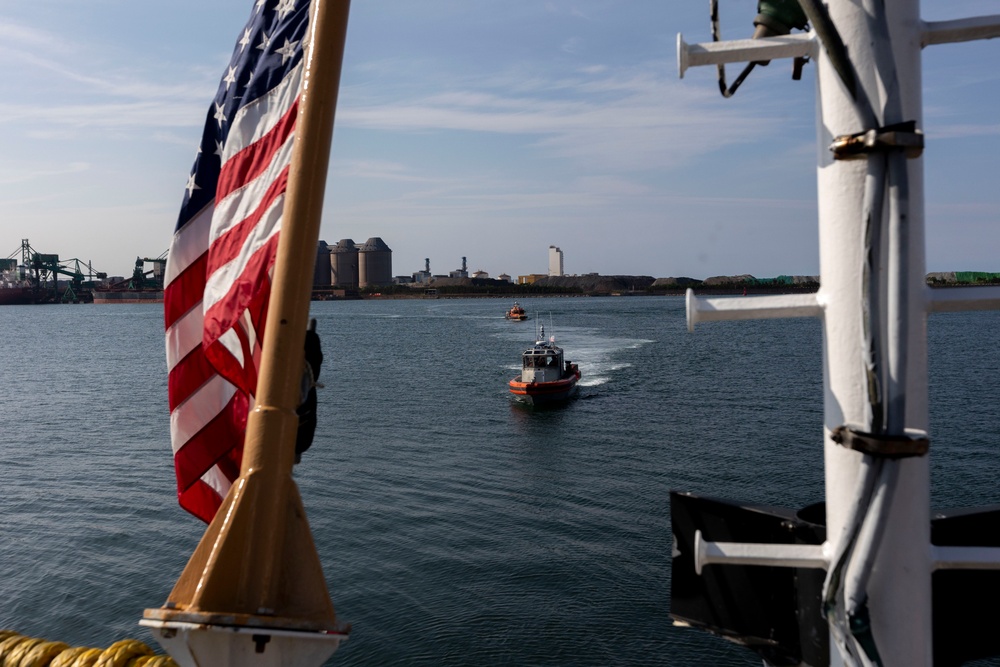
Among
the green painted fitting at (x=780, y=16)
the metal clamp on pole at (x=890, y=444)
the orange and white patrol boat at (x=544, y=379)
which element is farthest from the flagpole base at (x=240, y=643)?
the orange and white patrol boat at (x=544, y=379)

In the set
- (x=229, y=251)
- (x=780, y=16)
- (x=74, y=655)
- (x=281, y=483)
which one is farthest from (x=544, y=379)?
(x=780, y=16)

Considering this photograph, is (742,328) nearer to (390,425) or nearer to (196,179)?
(390,425)

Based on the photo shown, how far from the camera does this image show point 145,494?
86.3 feet

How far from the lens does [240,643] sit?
2.24 meters

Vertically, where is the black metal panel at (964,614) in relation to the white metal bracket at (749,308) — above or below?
below

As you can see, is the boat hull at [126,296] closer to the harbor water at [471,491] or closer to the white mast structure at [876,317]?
the harbor water at [471,491]

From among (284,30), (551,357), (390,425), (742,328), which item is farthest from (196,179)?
(742,328)

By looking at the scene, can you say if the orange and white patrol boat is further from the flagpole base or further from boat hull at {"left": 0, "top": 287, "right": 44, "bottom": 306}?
boat hull at {"left": 0, "top": 287, "right": 44, "bottom": 306}

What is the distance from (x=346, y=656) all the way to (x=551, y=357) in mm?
28346

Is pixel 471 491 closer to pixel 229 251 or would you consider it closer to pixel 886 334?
pixel 229 251

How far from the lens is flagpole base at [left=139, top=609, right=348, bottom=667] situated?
7.21 feet

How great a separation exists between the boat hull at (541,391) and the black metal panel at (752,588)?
3728cm

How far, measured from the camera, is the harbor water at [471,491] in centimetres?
1634

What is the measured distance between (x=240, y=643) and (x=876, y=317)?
1791 mm
